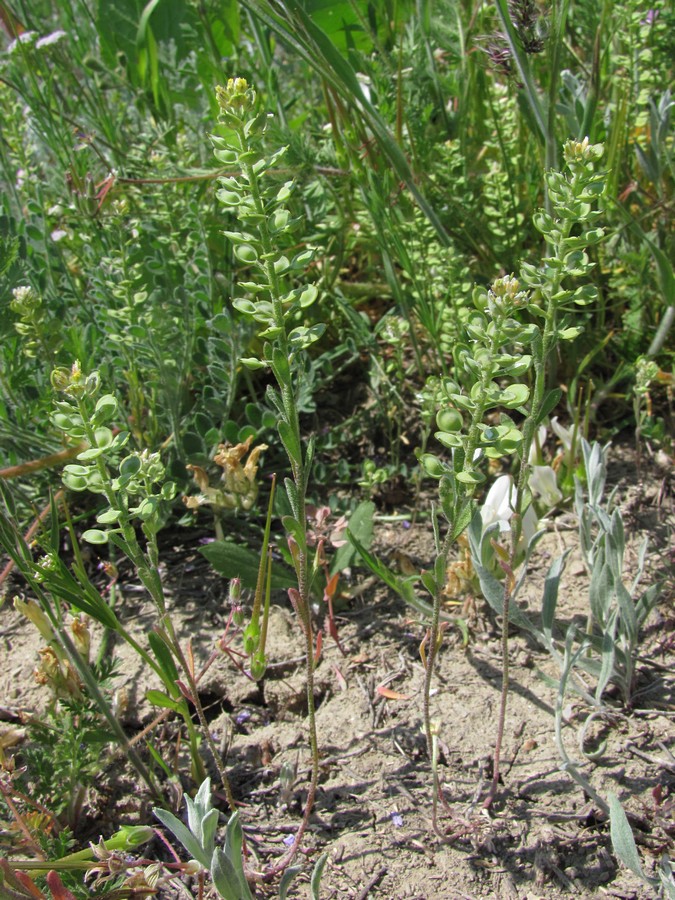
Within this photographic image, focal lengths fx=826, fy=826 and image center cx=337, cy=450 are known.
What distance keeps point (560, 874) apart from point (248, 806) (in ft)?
1.99

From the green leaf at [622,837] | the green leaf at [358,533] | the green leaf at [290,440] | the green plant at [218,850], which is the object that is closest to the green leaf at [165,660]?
the green plant at [218,850]

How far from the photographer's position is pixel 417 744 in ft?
5.68

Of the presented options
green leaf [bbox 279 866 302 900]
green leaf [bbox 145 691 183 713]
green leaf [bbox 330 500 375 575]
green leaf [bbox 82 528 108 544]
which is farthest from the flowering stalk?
green leaf [bbox 330 500 375 575]

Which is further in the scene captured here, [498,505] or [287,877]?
[498,505]

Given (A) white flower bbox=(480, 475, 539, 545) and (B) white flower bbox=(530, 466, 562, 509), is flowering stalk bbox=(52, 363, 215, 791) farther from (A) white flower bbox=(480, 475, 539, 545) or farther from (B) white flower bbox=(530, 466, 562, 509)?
(B) white flower bbox=(530, 466, 562, 509)

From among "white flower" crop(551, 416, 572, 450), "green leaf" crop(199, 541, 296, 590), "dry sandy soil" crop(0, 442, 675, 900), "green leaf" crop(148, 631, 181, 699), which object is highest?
"green leaf" crop(148, 631, 181, 699)

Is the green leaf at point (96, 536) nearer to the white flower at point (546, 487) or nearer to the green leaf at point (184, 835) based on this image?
the green leaf at point (184, 835)

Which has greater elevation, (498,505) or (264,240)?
(264,240)

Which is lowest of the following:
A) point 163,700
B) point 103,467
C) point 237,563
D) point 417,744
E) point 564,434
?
point 417,744

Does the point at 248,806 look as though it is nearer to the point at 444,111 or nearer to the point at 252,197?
the point at 252,197

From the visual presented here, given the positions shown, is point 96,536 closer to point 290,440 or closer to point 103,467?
point 103,467

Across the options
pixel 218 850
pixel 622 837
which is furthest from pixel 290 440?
pixel 622 837

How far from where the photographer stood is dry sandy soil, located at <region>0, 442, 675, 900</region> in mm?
1507

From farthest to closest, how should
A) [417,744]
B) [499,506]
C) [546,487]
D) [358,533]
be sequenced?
[546,487] → [358,533] → [499,506] → [417,744]
